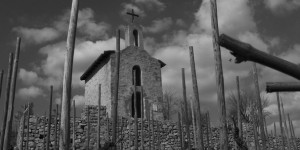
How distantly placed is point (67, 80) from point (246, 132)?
17615 millimetres

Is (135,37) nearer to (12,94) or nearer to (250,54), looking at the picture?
(12,94)

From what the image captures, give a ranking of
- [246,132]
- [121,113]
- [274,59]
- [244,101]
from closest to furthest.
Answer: [274,59] < [121,113] < [246,132] < [244,101]

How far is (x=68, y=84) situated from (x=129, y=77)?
14.8 meters

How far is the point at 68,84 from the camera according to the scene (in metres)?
6.75

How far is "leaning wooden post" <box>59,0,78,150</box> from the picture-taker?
630 centimetres

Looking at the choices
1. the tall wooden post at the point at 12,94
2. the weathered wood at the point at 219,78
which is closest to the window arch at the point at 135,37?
the tall wooden post at the point at 12,94

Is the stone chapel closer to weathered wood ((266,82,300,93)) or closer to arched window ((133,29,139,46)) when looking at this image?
arched window ((133,29,139,46))

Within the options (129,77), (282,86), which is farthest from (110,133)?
(282,86)

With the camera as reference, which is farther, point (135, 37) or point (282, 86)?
point (135, 37)

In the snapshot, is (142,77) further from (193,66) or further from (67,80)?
(67,80)

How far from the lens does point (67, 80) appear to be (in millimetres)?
6816

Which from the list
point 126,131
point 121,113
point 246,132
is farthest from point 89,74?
point 246,132

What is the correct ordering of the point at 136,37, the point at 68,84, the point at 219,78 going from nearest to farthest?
the point at 68,84 → the point at 219,78 → the point at 136,37

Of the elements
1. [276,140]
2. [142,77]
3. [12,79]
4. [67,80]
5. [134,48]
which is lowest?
[276,140]
